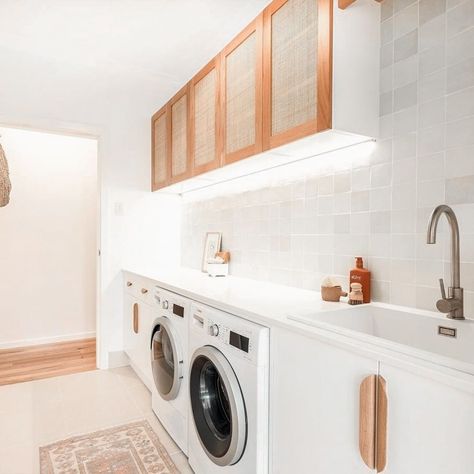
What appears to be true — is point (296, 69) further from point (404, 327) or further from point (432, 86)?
point (404, 327)

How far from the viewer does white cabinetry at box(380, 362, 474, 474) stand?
0.72m

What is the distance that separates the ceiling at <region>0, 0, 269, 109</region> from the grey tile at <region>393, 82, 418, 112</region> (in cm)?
101

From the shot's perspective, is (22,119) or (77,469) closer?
(77,469)

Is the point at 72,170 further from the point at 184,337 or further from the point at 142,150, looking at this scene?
the point at 184,337

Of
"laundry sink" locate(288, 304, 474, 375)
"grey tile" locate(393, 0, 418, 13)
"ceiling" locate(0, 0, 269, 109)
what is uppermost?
"ceiling" locate(0, 0, 269, 109)

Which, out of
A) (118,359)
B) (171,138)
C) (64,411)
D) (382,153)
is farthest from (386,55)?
(118,359)

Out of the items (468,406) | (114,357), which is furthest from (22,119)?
(468,406)

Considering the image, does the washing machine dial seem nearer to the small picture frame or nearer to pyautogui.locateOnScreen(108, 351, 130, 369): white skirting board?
the small picture frame

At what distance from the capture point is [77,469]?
171cm

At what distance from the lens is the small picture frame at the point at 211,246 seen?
8.90 feet

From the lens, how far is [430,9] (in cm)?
140

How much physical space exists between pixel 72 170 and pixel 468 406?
3.94m

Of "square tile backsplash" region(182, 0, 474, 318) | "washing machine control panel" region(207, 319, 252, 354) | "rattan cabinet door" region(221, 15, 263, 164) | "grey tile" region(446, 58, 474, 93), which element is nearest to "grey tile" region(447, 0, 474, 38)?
"square tile backsplash" region(182, 0, 474, 318)

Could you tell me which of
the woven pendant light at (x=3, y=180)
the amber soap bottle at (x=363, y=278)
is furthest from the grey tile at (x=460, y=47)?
the woven pendant light at (x=3, y=180)
